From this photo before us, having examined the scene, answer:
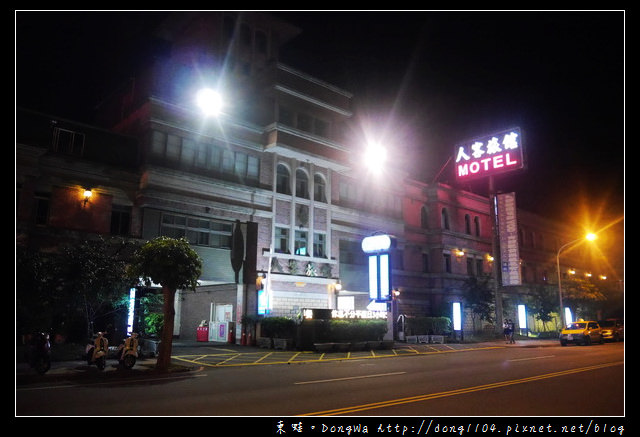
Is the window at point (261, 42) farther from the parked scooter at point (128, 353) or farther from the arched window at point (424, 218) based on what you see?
the parked scooter at point (128, 353)

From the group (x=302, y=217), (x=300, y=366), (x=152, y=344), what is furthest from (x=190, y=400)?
(x=302, y=217)

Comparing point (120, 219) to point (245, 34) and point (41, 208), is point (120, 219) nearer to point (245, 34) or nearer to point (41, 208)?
point (41, 208)

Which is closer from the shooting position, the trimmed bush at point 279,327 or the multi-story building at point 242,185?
the multi-story building at point 242,185

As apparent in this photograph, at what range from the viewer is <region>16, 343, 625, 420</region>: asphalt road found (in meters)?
9.45

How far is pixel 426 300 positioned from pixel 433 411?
1303 inches

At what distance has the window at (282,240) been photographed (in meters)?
32.0

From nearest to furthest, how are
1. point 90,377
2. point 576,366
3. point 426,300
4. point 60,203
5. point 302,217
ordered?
point 90,377, point 576,366, point 60,203, point 302,217, point 426,300

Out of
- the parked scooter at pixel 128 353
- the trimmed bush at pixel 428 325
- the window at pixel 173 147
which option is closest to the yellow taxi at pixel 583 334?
the trimmed bush at pixel 428 325

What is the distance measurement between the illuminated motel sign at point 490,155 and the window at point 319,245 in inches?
562

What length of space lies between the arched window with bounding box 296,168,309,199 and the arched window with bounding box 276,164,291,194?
887mm

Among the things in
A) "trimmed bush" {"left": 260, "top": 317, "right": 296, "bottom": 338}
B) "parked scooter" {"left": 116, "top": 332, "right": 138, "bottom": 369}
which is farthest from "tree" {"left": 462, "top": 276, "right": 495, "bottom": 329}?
"parked scooter" {"left": 116, "top": 332, "right": 138, "bottom": 369}

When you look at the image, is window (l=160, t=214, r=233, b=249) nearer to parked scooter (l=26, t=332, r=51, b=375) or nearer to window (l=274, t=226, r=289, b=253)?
window (l=274, t=226, r=289, b=253)
